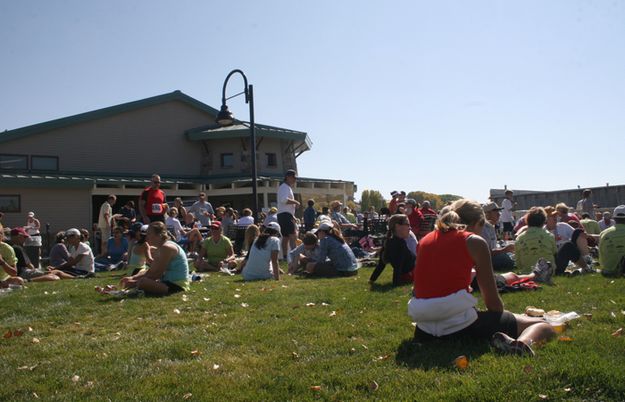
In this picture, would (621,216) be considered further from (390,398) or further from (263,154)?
(263,154)

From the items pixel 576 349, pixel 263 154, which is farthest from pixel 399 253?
pixel 263 154

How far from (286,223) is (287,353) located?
8.97m

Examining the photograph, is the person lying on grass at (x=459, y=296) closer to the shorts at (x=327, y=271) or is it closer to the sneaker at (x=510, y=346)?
the sneaker at (x=510, y=346)

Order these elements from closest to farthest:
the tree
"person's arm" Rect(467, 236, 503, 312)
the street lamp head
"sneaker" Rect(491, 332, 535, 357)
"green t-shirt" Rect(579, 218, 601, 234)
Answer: "sneaker" Rect(491, 332, 535, 357) → "person's arm" Rect(467, 236, 503, 312) → "green t-shirt" Rect(579, 218, 601, 234) → the street lamp head → the tree

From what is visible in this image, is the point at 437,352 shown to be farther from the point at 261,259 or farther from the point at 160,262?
the point at 261,259

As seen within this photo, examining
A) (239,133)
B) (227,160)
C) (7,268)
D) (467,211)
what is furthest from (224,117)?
(227,160)

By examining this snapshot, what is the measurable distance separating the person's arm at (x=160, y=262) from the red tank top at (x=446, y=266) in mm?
4929

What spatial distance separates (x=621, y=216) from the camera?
30.0 ft

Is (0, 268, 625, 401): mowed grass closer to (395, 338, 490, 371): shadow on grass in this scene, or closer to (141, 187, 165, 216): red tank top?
(395, 338, 490, 371): shadow on grass

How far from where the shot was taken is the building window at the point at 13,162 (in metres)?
25.8

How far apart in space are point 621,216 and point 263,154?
24.6 m

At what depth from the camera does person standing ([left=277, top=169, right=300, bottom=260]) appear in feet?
43.6

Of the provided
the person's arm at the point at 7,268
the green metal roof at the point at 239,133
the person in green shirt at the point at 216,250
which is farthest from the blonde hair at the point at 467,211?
the green metal roof at the point at 239,133

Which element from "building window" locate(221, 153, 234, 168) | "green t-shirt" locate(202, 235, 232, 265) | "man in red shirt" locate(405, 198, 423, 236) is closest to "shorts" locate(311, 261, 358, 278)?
"green t-shirt" locate(202, 235, 232, 265)
